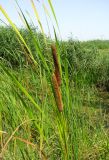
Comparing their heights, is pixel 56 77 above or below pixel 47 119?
above

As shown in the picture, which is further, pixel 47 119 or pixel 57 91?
pixel 47 119

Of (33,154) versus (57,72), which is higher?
(57,72)

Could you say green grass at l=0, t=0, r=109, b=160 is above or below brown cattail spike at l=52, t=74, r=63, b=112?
below

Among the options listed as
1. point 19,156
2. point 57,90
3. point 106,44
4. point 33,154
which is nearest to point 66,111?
point 57,90

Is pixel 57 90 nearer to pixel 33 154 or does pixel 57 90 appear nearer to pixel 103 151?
pixel 33 154

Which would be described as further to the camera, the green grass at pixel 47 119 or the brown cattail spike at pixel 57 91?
the green grass at pixel 47 119

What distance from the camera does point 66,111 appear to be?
0.95 metres

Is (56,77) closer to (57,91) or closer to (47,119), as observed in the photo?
(57,91)

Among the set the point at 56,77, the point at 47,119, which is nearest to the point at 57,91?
the point at 56,77

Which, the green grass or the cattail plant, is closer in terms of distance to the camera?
the cattail plant

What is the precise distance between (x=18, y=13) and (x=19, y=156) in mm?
878

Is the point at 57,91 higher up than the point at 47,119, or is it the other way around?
the point at 57,91

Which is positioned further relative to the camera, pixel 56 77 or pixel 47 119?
pixel 47 119

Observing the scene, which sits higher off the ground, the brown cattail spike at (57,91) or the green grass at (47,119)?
the brown cattail spike at (57,91)
